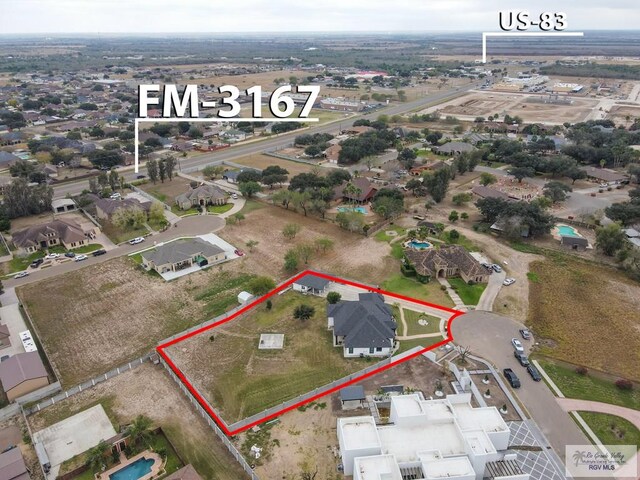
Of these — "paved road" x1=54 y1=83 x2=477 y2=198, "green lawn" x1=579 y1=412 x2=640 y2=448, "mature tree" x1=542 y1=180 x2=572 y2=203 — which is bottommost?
"green lawn" x1=579 y1=412 x2=640 y2=448

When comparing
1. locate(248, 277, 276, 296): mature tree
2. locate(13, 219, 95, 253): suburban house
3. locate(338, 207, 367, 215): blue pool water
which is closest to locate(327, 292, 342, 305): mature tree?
locate(248, 277, 276, 296): mature tree

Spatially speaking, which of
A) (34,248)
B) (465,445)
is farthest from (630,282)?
(34,248)

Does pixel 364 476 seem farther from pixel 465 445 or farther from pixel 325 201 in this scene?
pixel 325 201

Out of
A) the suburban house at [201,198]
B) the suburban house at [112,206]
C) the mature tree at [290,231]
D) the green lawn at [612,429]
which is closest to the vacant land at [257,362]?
the mature tree at [290,231]

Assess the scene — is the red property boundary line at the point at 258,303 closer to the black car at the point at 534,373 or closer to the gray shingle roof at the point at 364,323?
the gray shingle roof at the point at 364,323

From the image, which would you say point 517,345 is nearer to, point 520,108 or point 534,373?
point 534,373

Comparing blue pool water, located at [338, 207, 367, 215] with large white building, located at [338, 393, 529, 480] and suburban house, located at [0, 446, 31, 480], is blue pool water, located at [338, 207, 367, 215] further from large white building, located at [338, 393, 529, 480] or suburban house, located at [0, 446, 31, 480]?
suburban house, located at [0, 446, 31, 480]
